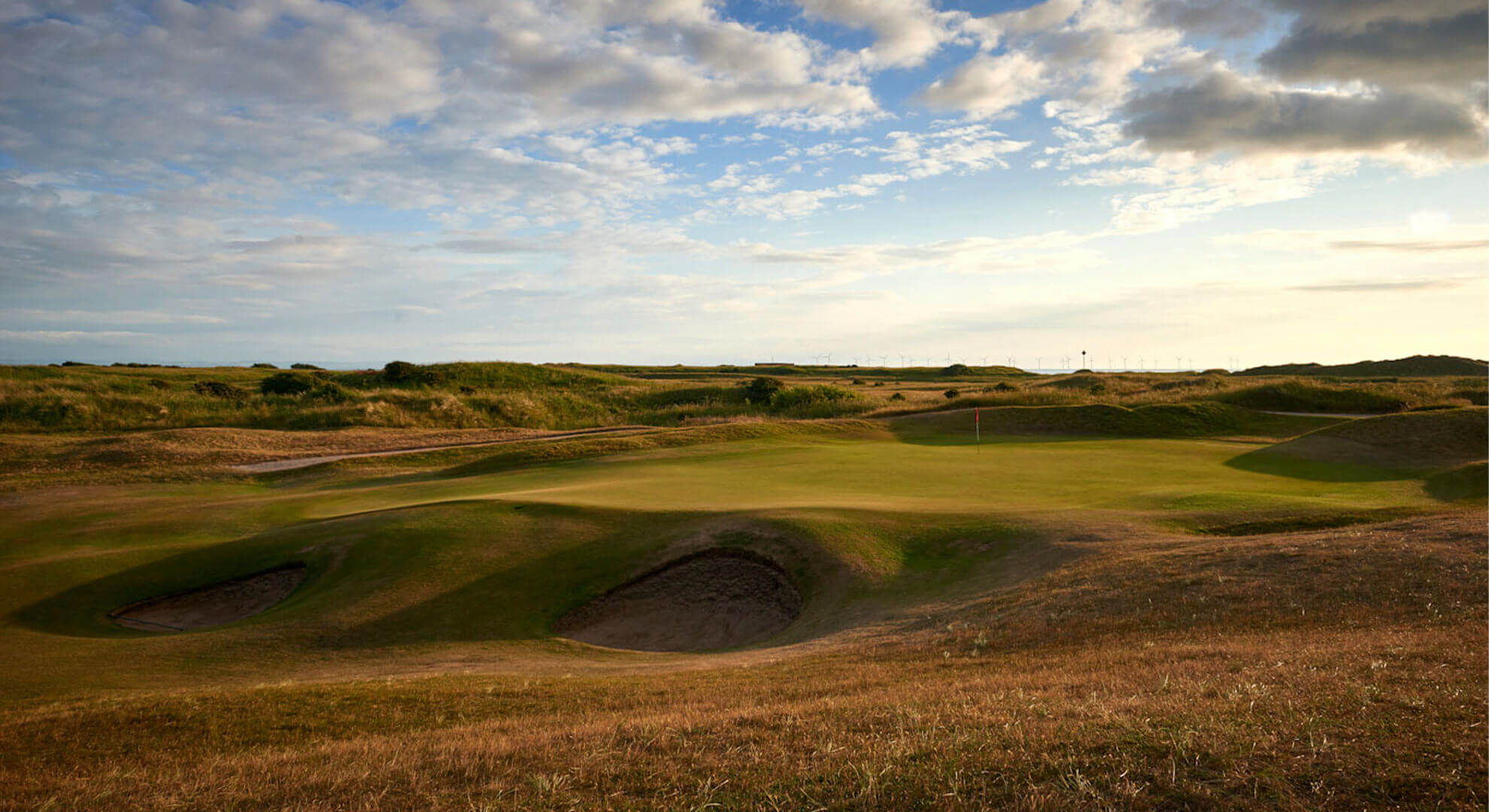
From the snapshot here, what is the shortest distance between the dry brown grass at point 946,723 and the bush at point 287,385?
5656cm

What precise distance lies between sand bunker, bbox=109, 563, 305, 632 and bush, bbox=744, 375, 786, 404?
1828 inches

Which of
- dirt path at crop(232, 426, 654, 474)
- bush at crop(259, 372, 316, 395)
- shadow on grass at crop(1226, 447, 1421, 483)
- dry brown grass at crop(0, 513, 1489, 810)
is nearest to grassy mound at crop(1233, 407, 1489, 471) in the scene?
shadow on grass at crop(1226, 447, 1421, 483)

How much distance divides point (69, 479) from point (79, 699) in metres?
→ 28.3

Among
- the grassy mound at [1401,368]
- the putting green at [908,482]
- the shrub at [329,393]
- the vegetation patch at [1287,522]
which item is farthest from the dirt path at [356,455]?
the grassy mound at [1401,368]

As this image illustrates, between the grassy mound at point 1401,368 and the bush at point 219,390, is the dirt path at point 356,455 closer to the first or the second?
the bush at point 219,390

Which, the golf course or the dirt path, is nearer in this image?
the golf course

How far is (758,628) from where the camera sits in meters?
16.2

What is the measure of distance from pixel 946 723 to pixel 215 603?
709 inches

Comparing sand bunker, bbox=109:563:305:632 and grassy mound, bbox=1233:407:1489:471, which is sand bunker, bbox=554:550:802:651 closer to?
sand bunker, bbox=109:563:305:632

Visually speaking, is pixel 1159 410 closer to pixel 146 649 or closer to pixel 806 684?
pixel 806 684

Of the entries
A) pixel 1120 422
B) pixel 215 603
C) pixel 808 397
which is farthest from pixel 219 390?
pixel 1120 422

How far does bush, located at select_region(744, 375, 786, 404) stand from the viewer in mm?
64125

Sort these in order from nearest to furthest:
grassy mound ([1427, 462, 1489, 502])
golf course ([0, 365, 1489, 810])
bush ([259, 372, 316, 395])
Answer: golf course ([0, 365, 1489, 810]) → grassy mound ([1427, 462, 1489, 502]) → bush ([259, 372, 316, 395])

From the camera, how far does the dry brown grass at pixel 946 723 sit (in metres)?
4.95
